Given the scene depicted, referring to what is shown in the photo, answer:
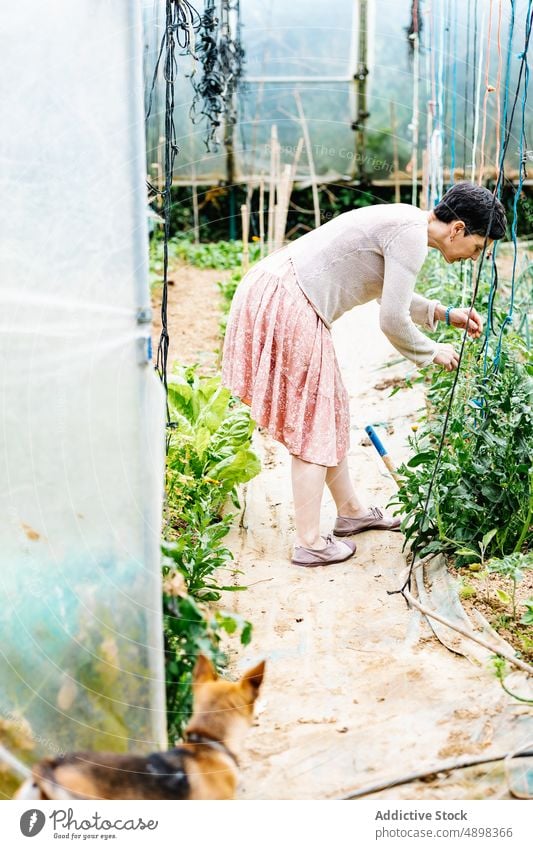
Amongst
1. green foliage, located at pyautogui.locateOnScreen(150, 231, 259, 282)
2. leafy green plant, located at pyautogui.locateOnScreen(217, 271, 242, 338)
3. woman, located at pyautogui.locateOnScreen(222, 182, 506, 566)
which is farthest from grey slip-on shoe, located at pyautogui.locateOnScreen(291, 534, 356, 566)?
green foliage, located at pyautogui.locateOnScreen(150, 231, 259, 282)

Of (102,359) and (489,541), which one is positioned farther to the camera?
(489,541)

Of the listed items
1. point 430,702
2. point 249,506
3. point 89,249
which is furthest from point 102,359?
point 249,506

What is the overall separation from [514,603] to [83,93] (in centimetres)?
157

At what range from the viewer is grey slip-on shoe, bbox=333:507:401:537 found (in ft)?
9.43

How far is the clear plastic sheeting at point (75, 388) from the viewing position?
168 centimetres

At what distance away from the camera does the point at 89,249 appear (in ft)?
5.62

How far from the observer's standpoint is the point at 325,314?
8.27 ft

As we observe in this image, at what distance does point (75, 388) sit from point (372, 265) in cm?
109

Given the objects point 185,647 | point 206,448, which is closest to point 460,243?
point 206,448

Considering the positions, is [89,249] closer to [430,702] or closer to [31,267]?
[31,267]

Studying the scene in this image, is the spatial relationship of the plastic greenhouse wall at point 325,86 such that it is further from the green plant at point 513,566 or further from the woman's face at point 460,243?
the green plant at point 513,566

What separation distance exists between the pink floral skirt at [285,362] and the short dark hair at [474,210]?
1.57 feet

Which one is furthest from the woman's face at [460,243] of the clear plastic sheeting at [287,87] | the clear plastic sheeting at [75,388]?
the clear plastic sheeting at [287,87]

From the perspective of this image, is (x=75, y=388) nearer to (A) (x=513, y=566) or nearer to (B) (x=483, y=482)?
(A) (x=513, y=566)
